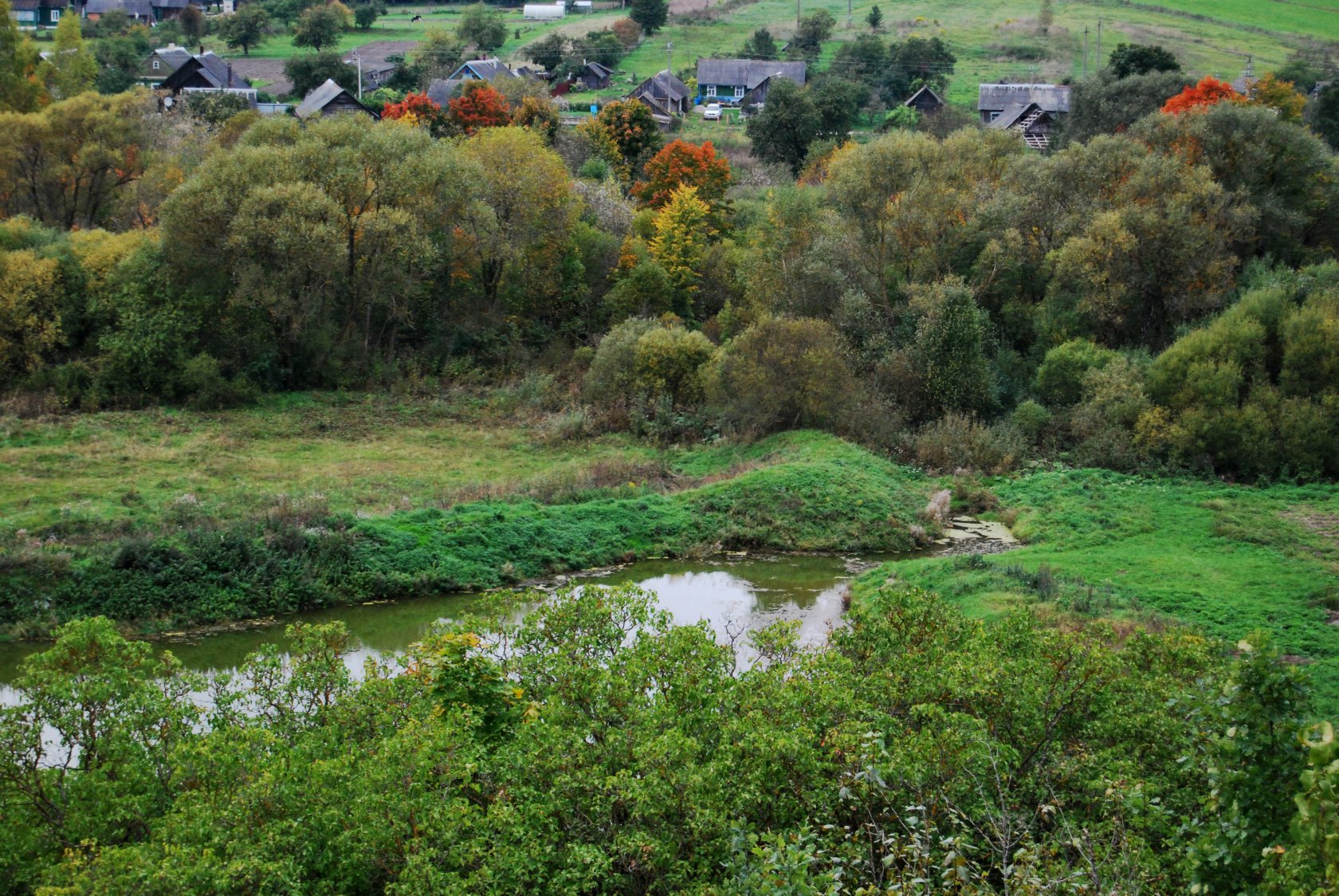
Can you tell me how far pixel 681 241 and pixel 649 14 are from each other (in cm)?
5792

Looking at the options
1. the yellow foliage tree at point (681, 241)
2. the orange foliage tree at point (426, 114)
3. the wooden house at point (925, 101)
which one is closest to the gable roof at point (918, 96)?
the wooden house at point (925, 101)

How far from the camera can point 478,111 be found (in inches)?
1861

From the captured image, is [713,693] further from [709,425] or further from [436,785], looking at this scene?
[709,425]

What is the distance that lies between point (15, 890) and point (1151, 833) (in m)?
9.95

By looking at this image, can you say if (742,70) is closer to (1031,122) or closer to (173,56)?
(1031,122)

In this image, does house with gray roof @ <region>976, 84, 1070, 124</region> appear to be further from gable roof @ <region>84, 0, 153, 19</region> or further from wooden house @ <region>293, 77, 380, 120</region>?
gable roof @ <region>84, 0, 153, 19</region>

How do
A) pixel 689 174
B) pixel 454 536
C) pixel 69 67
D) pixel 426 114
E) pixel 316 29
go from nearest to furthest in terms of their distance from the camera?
pixel 454 536
pixel 689 174
pixel 426 114
pixel 69 67
pixel 316 29

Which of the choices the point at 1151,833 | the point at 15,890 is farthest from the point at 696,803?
the point at 15,890

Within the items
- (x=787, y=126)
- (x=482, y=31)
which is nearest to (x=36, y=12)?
(x=482, y=31)

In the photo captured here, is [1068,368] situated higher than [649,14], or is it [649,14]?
[649,14]

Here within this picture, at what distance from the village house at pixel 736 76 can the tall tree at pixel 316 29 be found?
27232 millimetres

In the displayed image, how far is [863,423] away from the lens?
95.8 feet

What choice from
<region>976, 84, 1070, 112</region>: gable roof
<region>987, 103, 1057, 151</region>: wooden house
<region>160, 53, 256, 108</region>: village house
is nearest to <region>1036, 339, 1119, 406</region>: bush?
<region>987, 103, 1057, 151</region>: wooden house

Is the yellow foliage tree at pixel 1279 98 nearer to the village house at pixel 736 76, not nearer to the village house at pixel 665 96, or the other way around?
the village house at pixel 665 96
